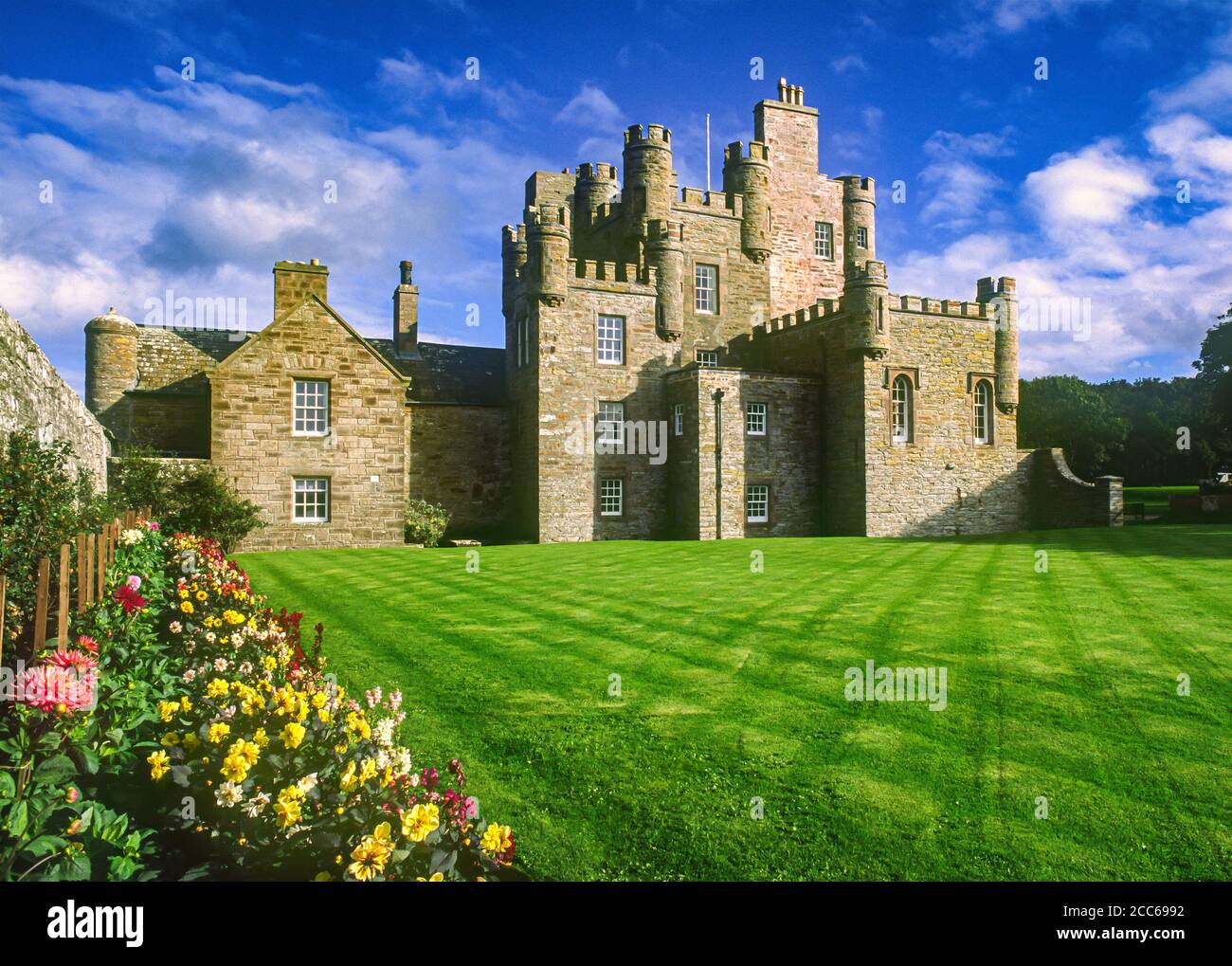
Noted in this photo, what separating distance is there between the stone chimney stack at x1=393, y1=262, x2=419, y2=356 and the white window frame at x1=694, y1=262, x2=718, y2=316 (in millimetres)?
12910

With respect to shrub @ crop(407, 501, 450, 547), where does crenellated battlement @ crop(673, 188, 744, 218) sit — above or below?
above

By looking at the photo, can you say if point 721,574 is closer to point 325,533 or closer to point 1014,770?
point 1014,770

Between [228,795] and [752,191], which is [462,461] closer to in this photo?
[752,191]

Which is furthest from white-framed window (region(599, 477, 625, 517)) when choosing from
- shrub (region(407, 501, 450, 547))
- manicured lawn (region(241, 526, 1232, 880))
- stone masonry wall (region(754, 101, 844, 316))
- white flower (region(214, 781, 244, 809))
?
white flower (region(214, 781, 244, 809))

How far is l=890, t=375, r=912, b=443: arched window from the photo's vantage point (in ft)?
111

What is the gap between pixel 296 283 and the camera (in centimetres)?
2883

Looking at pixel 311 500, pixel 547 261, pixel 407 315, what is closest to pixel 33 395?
pixel 311 500

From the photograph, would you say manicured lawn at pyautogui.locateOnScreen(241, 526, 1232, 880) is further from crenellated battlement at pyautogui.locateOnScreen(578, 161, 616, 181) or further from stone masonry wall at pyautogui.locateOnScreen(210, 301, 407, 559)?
crenellated battlement at pyautogui.locateOnScreen(578, 161, 616, 181)

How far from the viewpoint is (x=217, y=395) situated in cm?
2727

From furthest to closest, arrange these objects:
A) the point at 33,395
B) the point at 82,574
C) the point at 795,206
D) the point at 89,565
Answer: the point at 795,206 < the point at 33,395 < the point at 89,565 < the point at 82,574

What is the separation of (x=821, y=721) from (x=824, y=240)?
39.1 metres
